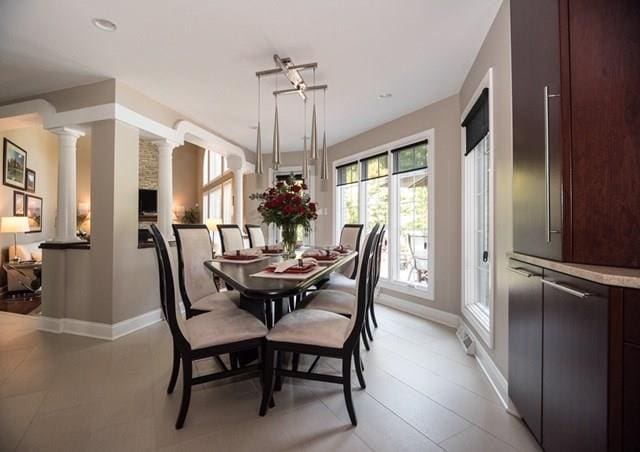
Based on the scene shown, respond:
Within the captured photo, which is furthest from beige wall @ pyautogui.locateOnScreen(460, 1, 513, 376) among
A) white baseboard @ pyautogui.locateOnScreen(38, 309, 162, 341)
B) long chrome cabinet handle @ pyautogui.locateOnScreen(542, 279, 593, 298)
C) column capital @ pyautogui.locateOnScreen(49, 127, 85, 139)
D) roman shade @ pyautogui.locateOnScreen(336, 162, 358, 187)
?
column capital @ pyautogui.locateOnScreen(49, 127, 85, 139)

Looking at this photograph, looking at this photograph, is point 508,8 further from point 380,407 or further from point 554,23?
point 380,407

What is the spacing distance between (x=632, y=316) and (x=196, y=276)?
102 inches

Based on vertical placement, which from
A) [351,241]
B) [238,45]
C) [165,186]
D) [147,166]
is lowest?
[351,241]

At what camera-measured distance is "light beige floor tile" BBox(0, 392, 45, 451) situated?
1546 mm

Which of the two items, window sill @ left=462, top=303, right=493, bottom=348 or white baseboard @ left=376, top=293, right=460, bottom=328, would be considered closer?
window sill @ left=462, top=303, right=493, bottom=348

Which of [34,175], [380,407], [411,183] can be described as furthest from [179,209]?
[380,407]

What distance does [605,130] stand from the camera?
46.2 inches

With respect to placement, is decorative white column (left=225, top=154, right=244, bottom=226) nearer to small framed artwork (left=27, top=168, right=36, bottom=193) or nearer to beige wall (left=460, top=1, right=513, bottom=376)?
small framed artwork (left=27, top=168, right=36, bottom=193)

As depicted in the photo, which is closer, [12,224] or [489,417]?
[489,417]

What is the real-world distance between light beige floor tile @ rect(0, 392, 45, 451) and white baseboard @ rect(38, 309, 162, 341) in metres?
1.05

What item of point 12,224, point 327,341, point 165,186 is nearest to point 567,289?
point 327,341

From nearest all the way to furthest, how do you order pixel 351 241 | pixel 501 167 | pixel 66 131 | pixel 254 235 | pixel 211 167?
pixel 501 167, pixel 66 131, pixel 351 241, pixel 254 235, pixel 211 167

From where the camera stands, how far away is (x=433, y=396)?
1953mm

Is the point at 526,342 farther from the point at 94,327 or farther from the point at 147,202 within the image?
the point at 147,202
